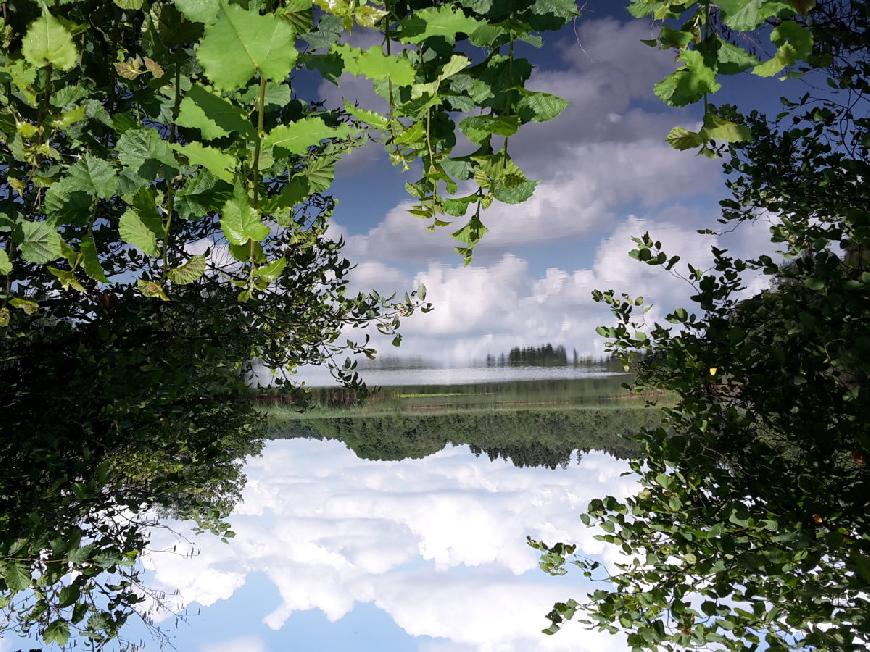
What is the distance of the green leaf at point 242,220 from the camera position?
95 cm

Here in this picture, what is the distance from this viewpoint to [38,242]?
165 cm

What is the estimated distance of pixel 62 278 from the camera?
1.46 meters

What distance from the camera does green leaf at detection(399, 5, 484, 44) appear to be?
3.88 ft

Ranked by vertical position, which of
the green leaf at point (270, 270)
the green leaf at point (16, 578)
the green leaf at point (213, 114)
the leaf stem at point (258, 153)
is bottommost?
the green leaf at point (16, 578)

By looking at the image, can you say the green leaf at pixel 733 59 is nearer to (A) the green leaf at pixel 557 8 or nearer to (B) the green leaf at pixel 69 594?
(A) the green leaf at pixel 557 8

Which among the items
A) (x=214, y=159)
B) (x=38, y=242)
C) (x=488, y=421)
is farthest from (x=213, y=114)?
(x=488, y=421)

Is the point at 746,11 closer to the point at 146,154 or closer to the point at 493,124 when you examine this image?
the point at 493,124

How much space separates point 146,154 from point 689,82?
113 centimetres

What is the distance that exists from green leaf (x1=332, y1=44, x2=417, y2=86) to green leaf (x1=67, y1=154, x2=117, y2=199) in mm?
640

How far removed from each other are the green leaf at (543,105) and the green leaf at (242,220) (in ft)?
2.12

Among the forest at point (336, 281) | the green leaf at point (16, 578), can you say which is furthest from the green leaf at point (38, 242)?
the green leaf at point (16, 578)

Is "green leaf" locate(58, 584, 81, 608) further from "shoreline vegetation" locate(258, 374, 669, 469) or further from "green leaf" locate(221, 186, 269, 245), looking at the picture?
"shoreline vegetation" locate(258, 374, 669, 469)

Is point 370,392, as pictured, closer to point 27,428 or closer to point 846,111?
point 27,428

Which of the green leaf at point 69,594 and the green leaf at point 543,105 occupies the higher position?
the green leaf at point 543,105
